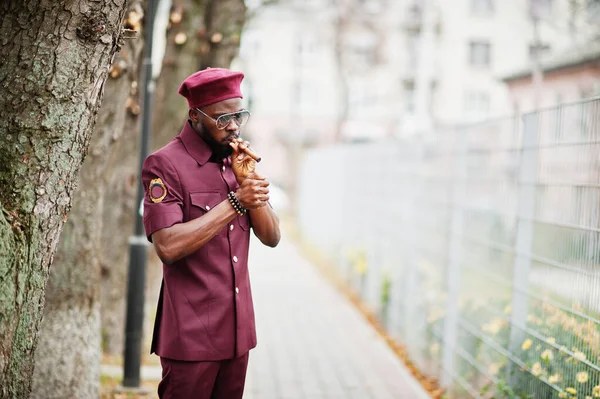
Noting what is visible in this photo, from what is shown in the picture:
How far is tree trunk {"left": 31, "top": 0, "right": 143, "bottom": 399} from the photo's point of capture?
5.77 metres

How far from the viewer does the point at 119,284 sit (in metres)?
8.94

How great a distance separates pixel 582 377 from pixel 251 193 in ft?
7.97

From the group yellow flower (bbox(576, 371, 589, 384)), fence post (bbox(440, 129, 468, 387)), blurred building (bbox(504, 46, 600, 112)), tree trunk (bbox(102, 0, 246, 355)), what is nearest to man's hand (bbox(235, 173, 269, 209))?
yellow flower (bbox(576, 371, 589, 384))

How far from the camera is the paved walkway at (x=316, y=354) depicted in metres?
7.68

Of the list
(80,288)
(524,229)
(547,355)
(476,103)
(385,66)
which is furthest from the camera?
(476,103)

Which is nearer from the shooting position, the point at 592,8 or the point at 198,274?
the point at 198,274

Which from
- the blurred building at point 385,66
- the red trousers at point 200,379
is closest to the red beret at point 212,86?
the red trousers at point 200,379

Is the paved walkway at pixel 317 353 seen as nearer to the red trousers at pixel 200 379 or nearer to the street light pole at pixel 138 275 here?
the street light pole at pixel 138 275

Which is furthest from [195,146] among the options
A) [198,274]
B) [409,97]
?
[409,97]

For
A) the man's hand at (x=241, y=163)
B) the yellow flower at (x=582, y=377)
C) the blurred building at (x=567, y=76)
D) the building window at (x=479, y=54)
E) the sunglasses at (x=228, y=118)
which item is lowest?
the yellow flower at (x=582, y=377)

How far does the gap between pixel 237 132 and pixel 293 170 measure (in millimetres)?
33849

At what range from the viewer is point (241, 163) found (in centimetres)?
374

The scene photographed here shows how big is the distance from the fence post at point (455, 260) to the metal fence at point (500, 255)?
17 mm

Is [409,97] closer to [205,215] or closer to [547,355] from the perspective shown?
[547,355]
